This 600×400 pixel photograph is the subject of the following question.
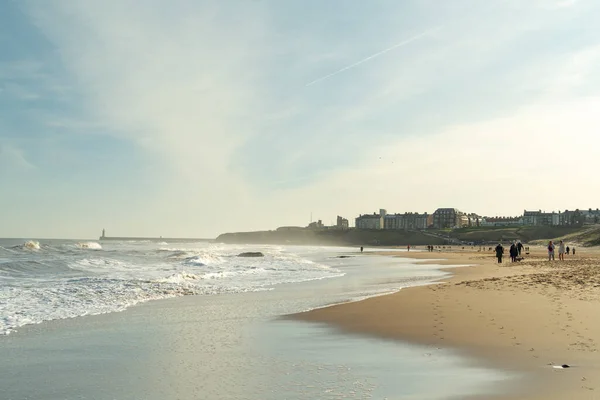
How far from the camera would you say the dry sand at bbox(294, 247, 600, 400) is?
694 centimetres

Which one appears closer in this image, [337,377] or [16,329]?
[337,377]

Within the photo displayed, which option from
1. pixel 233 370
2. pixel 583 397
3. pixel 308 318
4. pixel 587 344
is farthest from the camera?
pixel 308 318

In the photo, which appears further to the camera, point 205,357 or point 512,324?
point 512,324

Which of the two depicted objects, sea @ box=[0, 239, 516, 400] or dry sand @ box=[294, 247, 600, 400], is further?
dry sand @ box=[294, 247, 600, 400]

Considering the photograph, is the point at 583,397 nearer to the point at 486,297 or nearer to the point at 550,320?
the point at 550,320

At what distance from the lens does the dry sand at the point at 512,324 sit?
22.8 feet

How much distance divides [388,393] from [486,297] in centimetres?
1053

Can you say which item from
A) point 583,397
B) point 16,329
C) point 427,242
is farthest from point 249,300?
point 427,242

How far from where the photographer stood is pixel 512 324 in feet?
35.6

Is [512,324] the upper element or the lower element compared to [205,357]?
upper

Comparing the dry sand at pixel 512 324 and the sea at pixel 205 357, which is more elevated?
the dry sand at pixel 512 324

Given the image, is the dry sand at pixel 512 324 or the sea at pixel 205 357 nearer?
the sea at pixel 205 357

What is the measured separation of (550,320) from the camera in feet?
35.9

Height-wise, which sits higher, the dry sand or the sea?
the dry sand
